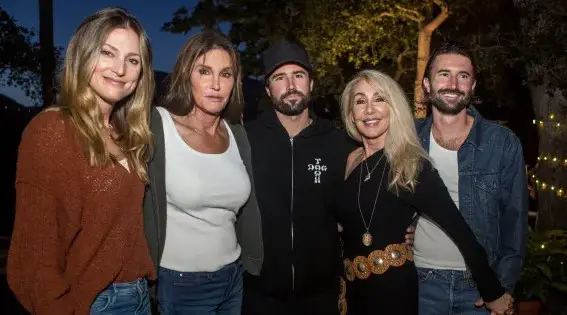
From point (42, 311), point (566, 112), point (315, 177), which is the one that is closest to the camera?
point (42, 311)

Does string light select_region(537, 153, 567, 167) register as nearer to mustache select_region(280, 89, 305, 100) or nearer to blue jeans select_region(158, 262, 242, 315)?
mustache select_region(280, 89, 305, 100)

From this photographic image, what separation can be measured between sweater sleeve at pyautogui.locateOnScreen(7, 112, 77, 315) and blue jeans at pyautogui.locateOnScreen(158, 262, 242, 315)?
3.26ft

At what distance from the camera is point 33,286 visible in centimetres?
214

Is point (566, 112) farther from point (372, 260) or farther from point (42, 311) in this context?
point (42, 311)

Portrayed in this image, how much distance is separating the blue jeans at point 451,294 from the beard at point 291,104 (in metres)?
1.50

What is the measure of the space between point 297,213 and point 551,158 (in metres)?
4.98

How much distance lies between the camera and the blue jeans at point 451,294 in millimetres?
3217

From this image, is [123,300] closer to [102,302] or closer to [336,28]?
[102,302]

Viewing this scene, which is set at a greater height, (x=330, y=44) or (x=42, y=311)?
(x=330, y=44)

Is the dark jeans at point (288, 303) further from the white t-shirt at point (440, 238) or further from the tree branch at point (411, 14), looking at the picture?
the tree branch at point (411, 14)

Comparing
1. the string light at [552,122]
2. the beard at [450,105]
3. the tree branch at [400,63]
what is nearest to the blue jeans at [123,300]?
the beard at [450,105]

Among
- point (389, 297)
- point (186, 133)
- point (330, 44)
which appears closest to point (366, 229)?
point (389, 297)

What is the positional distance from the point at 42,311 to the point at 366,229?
6.20ft

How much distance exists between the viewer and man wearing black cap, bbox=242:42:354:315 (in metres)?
3.60
